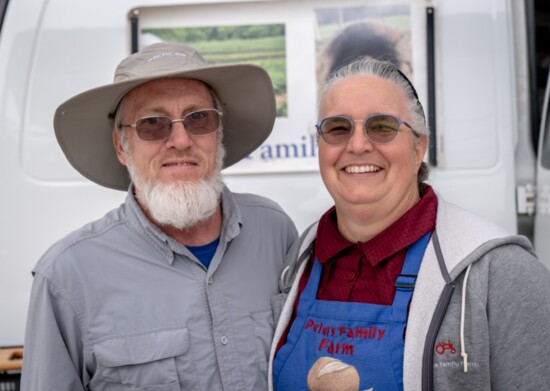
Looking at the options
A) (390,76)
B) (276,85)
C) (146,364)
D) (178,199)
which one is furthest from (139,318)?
(276,85)

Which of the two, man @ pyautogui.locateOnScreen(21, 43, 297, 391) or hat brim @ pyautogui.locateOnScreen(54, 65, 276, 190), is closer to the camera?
man @ pyautogui.locateOnScreen(21, 43, 297, 391)

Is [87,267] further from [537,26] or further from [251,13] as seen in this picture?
[537,26]

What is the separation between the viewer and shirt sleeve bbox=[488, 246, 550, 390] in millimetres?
1507

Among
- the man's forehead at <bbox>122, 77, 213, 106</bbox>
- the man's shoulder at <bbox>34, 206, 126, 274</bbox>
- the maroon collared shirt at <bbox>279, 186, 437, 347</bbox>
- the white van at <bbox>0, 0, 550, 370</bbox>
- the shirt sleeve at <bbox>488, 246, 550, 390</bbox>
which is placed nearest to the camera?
the shirt sleeve at <bbox>488, 246, 550, 390</bbox>

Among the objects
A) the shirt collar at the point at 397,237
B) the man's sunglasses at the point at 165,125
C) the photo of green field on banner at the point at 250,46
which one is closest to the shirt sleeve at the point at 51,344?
the man's sunglasses at the point at 165,125

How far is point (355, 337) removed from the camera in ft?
5.44

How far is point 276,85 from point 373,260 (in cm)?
125

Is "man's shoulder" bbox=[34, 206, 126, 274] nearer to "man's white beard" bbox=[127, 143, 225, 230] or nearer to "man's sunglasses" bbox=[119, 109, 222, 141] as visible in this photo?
"man's white beard" bbox=[127, 143, 225, 230]

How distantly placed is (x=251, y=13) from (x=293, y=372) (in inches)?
64.9

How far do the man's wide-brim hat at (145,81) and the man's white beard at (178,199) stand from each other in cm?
23

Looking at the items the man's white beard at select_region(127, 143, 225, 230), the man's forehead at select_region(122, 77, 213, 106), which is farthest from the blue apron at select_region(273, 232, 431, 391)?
the man's forehead at select_region(122, 77, 213, 106)

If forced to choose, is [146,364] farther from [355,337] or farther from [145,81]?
[145,81]

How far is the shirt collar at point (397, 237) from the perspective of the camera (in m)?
1.71

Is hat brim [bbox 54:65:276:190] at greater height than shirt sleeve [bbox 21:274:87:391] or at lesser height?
greater
